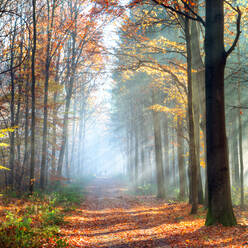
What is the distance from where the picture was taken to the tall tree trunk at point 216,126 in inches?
271

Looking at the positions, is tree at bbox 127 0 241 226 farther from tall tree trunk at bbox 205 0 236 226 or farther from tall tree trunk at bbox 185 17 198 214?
tall tree trunk at bbox 185 17 198 214

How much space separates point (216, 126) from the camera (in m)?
6.95

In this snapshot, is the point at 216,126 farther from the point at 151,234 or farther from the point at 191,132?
the point at 151,234

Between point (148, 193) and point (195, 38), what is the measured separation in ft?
45.9

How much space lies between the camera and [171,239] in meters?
6.47

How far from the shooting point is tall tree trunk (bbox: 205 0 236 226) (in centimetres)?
689

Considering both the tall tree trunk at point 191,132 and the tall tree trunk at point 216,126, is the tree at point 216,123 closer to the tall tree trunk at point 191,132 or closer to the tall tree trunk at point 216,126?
the tall tree trunk at point 216,126

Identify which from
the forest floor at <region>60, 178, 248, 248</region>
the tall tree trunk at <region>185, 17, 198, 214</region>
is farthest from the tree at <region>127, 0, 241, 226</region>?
the tall tree trunk at <region>185, 17, 198, 214</region>

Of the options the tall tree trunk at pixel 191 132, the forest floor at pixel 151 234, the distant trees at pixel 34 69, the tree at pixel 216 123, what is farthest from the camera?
the distant trees at pixel 34 69

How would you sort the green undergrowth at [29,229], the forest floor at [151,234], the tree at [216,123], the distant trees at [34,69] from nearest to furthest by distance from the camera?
the green undergrowth at [29,229]
the forest floor at [151,234]
the tree at [216,123]
the distant trees at [34,69]

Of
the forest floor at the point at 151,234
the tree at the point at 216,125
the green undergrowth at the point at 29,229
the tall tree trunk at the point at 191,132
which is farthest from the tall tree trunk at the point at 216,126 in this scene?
the green undergrowth at the point at 29,229

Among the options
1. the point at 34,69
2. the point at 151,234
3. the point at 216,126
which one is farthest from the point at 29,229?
the point at 34,69

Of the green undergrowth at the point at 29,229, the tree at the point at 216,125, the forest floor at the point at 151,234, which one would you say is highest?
the tree at the point at 216,125

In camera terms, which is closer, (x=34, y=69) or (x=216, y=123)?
(x=216, y=123)
